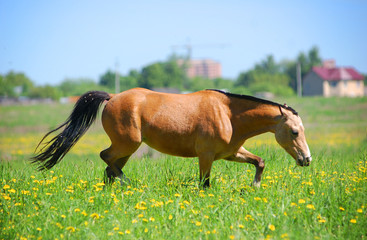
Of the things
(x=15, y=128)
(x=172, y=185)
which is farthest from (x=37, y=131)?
(x=172, y=185)

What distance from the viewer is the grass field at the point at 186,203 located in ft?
15.6

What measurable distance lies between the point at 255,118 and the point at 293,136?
0.63m

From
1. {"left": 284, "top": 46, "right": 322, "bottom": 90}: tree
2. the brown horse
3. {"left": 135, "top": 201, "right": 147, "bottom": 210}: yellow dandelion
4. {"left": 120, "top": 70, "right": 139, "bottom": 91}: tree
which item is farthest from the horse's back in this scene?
{"left": 284, "top": 46, "right": 322, "bottom": 90}: tree

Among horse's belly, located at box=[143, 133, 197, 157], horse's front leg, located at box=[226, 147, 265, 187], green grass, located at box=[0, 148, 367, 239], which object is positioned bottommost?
green grass, located at box=[0, 148, 367, 239]

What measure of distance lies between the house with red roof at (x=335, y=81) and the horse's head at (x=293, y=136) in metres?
75.6

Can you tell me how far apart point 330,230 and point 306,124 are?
29.4 m

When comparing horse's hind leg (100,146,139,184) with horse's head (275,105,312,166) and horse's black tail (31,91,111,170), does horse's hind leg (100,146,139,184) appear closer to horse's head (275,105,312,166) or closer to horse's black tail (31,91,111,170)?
horse's black tail (31,91,111,170)

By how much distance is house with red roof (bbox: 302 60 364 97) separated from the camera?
78.6 metres

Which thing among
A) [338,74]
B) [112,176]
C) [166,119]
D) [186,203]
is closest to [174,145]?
[166,119]

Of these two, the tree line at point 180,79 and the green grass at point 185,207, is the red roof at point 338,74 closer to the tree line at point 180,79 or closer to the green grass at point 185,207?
the tree line at point 180,79

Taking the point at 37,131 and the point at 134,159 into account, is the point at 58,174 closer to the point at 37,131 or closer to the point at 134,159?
the point at 134,159

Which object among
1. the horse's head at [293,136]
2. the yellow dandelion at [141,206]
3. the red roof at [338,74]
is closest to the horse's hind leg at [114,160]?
the yellow dandelion at [141,206]

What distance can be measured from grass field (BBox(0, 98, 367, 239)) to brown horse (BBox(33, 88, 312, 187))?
1.42 ft

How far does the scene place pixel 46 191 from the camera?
6199mm
